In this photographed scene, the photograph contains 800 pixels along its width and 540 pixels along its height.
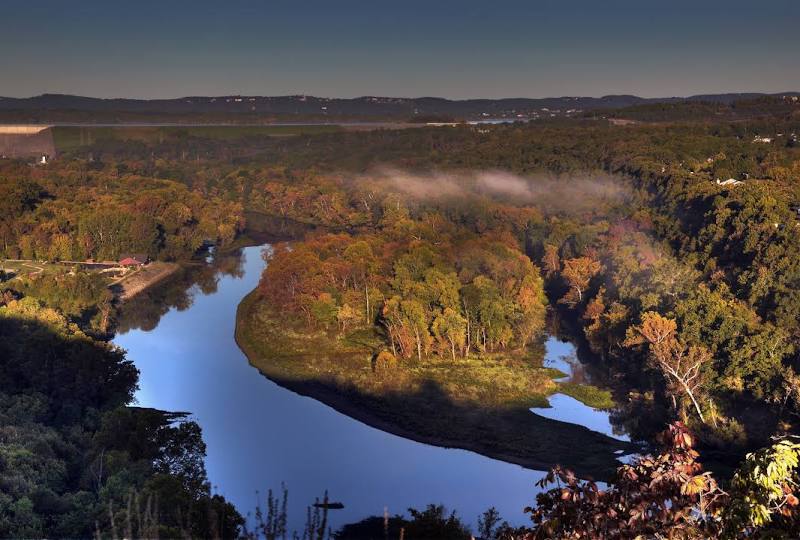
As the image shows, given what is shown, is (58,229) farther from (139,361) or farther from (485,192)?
(485,192)

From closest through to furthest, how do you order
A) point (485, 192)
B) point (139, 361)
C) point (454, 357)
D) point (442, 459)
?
point (442, 459)
point (454, 357)
point (139, 361)
point (485, 192)

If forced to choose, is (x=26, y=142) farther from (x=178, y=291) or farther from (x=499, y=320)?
(x=499, y=320)

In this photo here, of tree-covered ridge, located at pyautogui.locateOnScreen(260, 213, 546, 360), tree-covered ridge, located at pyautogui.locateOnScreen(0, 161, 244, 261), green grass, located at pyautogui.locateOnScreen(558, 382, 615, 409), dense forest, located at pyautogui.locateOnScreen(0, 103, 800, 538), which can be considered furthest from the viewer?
tree-covered ridge, located at pyautogui.locateOnScreen(0, 161, 244, 261)

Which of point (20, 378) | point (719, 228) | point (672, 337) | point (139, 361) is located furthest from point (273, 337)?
point (719, 228)

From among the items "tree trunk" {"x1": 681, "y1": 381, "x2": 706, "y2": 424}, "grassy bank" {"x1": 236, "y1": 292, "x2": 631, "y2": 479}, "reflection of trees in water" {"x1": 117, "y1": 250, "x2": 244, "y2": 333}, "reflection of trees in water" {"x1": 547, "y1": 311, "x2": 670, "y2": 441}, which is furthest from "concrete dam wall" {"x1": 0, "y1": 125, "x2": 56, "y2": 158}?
"tree trunk" {"x1": 681, "y1": 381, "x2": 706, "y2": 424}

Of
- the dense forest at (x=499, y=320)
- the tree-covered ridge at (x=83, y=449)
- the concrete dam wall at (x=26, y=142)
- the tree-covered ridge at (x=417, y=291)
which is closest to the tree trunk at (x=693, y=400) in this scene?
the dense forest at (x=499, y=320)

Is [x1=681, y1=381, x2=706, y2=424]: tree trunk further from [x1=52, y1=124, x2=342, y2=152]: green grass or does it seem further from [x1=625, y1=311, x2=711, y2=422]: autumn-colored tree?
[x1=52, y1=124, x2=342, y2=152]: green grass
